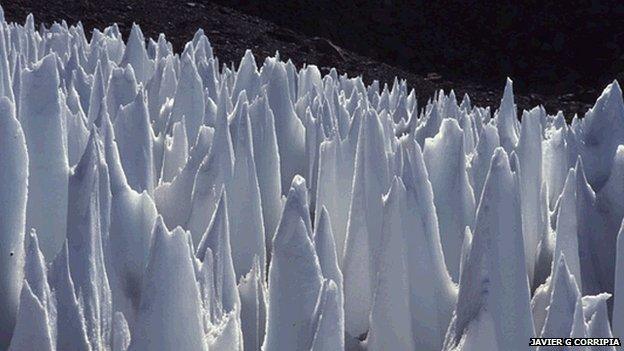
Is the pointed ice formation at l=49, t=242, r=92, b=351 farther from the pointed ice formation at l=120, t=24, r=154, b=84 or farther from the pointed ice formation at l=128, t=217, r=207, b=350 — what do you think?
the pointed ice formation at l=120, t=24, r=154, b=84

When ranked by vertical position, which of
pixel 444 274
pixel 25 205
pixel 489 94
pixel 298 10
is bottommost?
pixel 444 274

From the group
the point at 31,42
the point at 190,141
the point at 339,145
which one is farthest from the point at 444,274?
the point at 31,42

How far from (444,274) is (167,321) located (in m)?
0.43

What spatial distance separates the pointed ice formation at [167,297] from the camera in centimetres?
91

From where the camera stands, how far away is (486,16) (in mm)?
12734

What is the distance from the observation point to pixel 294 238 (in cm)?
96

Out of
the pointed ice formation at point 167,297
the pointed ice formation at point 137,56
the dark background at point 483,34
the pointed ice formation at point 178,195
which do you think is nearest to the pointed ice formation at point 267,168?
the pointed ice formation at point 178,195

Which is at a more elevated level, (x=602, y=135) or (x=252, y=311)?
(x=602, y=135)

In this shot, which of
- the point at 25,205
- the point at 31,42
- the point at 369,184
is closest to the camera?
the point at 25,205

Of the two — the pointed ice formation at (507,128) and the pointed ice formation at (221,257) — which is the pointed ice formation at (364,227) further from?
the pointed ice formation at (507,128)

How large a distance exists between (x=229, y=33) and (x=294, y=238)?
26.0ft

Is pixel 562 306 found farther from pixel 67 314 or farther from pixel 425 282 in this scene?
pixel 67 314

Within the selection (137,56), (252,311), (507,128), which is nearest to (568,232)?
(252,311)

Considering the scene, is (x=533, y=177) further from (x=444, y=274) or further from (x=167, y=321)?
(x=167, y=321)
